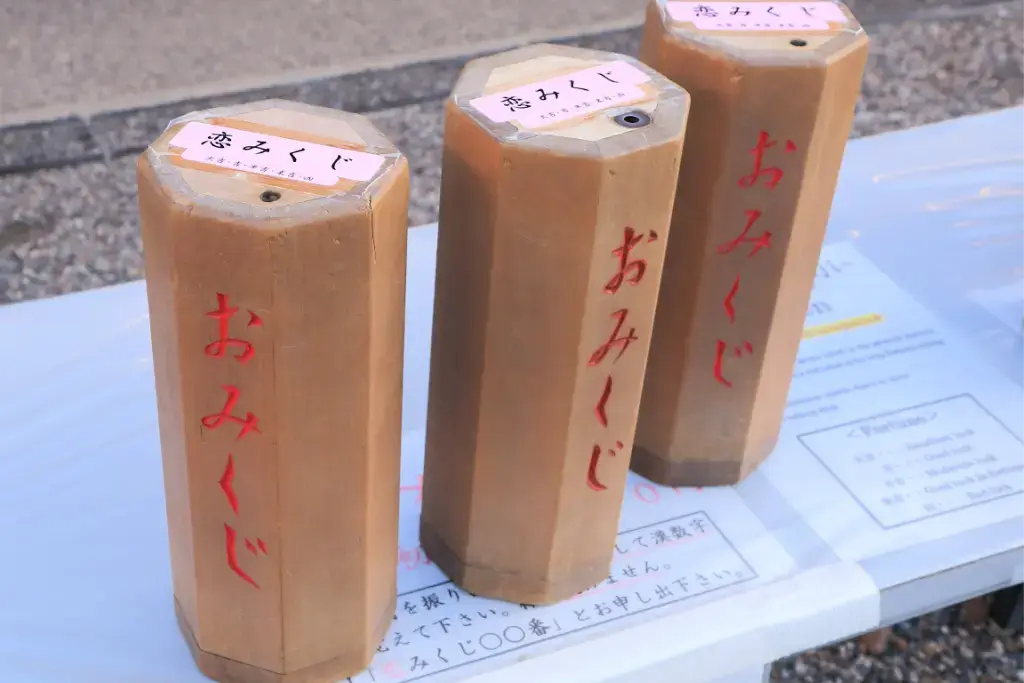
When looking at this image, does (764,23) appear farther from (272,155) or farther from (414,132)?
(414,132)

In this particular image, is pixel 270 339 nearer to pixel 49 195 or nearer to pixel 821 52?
pixel 821 52

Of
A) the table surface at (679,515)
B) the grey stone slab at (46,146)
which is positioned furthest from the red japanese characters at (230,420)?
the grey stone slab at (46,146)

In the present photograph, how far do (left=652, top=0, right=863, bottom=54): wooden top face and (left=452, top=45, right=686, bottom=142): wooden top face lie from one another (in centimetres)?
5

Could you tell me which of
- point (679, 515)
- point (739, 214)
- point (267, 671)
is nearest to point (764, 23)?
point (739, 214)

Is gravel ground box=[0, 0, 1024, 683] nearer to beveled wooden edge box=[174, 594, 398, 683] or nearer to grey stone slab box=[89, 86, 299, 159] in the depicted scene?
grey stone slab box=[89, 86, 299, 159]

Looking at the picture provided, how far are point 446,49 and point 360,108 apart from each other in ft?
0.71

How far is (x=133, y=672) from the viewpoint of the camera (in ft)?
2.15

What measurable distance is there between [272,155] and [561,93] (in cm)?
16

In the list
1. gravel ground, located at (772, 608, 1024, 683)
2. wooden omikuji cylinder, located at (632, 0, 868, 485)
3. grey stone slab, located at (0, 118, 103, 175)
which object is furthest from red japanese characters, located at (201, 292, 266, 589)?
grey stone slab, located at (0, 118, 103, 175)

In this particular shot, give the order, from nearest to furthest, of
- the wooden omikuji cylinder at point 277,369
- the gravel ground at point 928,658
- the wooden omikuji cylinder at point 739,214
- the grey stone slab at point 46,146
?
the wooden omikuji cylinder at point 277,369 → the wooden omikuji cylinder at point 739,214 → the gravel ground at point 928,658 → the grey stone slab at point 46,146

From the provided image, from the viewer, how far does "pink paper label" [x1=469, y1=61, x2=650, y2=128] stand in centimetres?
56

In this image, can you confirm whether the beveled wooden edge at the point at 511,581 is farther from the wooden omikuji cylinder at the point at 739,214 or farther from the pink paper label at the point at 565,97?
the pink paper label at the point at 565,97

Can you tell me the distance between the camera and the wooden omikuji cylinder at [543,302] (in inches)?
21.4

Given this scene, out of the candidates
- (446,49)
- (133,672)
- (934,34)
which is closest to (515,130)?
(133,672)
